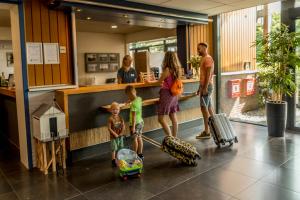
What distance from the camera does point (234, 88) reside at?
21.8 ft

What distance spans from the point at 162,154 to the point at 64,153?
4.88 ft

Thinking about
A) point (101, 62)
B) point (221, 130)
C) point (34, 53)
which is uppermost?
point (101, 62)

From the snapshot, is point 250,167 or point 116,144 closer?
point 250,167

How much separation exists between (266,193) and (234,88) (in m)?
4.19

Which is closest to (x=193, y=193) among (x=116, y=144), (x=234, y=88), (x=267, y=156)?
(x=116, y=144)

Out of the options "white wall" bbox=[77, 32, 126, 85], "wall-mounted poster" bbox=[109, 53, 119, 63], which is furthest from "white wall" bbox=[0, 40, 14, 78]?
"wall-mounted poster" bbox=[109, 53, 119, 63]

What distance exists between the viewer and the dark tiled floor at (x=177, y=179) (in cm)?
283

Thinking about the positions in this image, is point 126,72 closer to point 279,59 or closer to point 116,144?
point 116,144

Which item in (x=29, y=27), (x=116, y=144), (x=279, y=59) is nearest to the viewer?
(x=29, y=27)

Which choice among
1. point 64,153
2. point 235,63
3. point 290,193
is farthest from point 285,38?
point 64,153

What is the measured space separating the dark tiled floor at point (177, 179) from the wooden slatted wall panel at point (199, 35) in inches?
101

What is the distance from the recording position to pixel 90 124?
395cm

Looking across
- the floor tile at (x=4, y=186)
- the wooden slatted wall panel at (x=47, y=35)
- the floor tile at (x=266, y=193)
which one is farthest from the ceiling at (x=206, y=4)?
the floor tile at (x=4, y=186)

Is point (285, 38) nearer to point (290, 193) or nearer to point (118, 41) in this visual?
point (290, 193)
